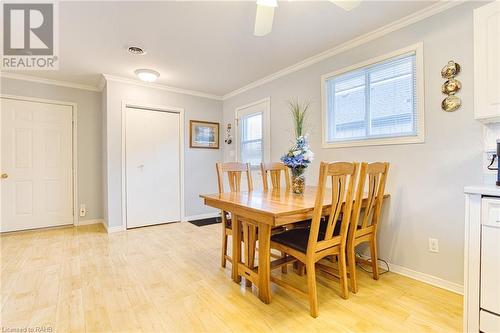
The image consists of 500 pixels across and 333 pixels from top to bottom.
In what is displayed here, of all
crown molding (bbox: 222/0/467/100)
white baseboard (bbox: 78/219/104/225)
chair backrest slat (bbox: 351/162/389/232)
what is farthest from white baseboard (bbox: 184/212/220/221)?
chair backrest slat (bbox: 351/162/389/232)

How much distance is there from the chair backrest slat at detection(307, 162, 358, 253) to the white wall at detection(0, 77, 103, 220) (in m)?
3.99

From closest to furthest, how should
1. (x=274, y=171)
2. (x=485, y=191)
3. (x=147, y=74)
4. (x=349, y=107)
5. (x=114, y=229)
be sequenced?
1. (x=485, y=191)
2. (x=349, y=107)
3. (x=274, y=171)
4. (x=147, y=74)
5. (x=114, y=229)

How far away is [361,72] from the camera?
258 centimetres

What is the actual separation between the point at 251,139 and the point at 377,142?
223cm

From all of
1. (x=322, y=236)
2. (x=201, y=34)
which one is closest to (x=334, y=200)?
(x=322, y=236)

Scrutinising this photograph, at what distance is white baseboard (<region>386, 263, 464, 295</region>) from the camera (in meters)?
1.93

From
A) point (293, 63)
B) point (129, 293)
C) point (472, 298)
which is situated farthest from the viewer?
point (293, 63)

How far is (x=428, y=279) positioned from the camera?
208cm

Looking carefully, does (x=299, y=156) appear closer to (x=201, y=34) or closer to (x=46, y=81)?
(x=201, y=34)

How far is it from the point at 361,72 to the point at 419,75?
1.90 feet

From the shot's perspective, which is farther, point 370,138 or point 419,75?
point 370,138

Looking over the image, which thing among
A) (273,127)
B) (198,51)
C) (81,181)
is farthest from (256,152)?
(81,181)

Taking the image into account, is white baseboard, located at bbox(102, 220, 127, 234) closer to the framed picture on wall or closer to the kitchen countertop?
the framed picture on wall

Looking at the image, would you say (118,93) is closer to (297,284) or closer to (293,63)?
(293,63)
